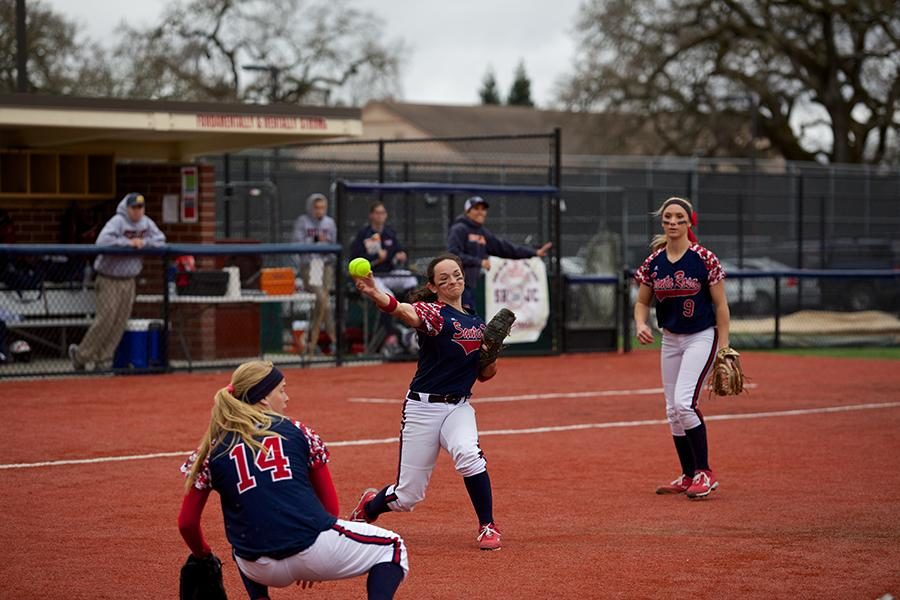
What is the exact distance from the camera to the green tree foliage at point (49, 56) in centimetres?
3200

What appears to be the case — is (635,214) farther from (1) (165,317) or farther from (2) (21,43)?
(1) (165,317)

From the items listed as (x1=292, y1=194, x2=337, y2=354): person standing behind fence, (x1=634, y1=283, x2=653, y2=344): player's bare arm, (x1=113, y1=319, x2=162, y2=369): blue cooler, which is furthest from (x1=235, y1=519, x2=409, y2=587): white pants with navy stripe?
(x1=292, y1=194, x2=337, y2=354): person standing behind fence

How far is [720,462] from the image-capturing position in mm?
9656

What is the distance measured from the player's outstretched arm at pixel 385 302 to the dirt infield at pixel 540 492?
48.1 inches

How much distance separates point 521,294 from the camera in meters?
18.2

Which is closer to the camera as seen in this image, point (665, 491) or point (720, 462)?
point (665, 491)

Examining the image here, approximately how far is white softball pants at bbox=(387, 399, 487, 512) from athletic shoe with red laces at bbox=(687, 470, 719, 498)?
1916 mm

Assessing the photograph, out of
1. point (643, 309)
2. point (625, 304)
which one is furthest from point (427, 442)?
point (625, 304)

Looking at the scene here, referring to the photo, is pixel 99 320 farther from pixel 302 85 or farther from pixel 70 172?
pixel 302 85

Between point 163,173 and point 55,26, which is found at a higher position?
point 55,26

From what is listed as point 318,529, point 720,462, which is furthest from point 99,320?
point 318,529

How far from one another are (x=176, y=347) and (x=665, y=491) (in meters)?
10.1

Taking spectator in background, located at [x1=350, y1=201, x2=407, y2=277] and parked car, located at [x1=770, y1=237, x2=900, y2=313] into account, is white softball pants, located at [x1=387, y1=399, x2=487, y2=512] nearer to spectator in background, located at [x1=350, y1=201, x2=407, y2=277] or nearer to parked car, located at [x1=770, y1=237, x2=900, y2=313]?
spectator in background, located at [x1=350, y1=201, x2=407, y2=277]

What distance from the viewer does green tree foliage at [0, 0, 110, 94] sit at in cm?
3200
